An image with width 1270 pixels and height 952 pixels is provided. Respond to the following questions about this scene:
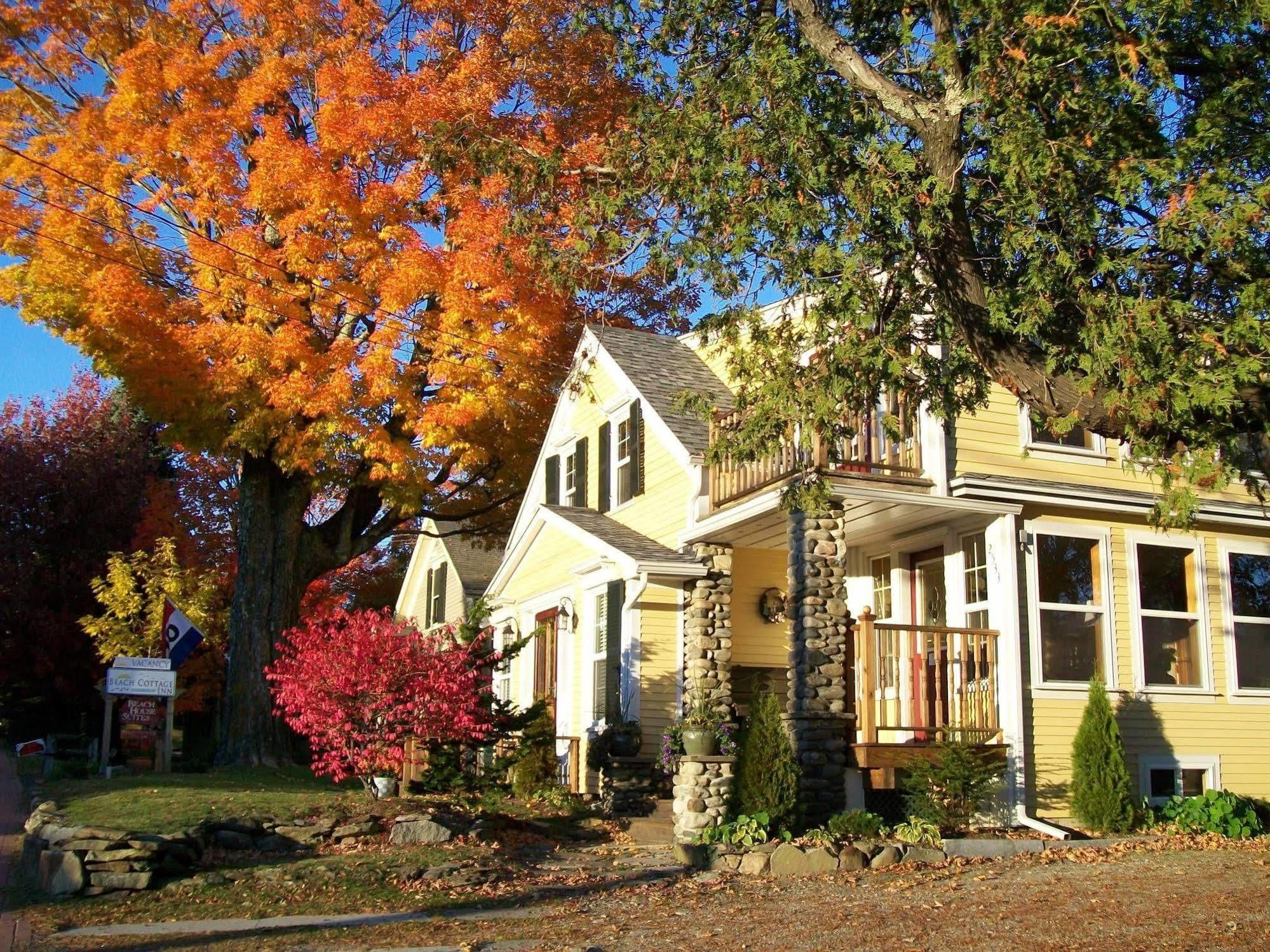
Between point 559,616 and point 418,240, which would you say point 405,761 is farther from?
point 418,240

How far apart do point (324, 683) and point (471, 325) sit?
7.70 metres

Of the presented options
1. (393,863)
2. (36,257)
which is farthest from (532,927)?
(36,257)

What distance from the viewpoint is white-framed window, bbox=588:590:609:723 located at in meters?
18.1

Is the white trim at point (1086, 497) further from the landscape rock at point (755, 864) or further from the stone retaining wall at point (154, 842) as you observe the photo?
the stone retaining wall at point (154, 842)

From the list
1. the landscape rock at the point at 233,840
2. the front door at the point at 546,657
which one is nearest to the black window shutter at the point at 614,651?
the front door at the point at 546,657

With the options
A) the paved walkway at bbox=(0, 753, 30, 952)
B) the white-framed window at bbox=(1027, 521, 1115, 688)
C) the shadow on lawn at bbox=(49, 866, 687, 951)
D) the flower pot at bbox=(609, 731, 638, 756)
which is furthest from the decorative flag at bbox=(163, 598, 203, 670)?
the white-framed window at bbox=(1027, 521, 1115, 688)

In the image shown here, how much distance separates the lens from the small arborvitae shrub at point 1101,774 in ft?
45.1

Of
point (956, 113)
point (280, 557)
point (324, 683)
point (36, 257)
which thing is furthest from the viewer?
point (280, 557)

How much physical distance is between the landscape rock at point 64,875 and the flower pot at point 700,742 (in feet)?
19.1

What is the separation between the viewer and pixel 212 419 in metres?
19.3

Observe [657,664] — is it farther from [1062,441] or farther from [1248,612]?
[1248,612]

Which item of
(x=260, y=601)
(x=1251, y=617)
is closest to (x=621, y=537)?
(x=260, y=601)

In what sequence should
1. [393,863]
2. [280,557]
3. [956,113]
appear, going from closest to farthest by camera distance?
[956,113] < [393,863] < [280,557]

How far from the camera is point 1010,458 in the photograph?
48.8 feet
